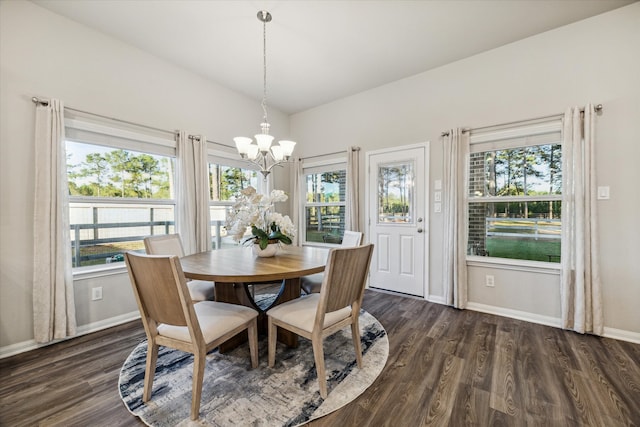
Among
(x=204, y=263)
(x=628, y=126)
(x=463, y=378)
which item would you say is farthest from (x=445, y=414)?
(x=628, y=126)

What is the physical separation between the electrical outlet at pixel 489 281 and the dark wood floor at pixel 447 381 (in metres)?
0.49

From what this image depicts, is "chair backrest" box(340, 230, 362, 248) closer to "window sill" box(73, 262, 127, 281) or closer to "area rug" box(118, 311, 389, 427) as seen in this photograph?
"area rug" box(118, 311, 389, 427)

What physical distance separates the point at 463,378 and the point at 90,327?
10.6ft

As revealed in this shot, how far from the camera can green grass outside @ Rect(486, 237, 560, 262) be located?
8.87ft

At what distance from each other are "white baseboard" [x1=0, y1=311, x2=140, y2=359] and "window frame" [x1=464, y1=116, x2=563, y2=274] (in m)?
3.80

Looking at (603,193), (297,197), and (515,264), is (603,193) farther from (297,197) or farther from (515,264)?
(297,197)

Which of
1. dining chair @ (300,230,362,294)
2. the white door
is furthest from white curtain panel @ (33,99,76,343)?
the white door

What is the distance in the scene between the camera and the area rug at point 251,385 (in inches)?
56.7

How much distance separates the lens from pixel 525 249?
2.82 m

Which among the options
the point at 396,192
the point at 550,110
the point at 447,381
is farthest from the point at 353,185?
the point at 447,381

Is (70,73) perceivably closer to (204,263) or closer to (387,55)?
(204,263)

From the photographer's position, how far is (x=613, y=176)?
233 cm

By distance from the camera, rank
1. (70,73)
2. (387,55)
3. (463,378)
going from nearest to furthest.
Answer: (463,378), (70,73), (387,55)

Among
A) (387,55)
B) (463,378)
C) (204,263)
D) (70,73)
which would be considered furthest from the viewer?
(387,55)
